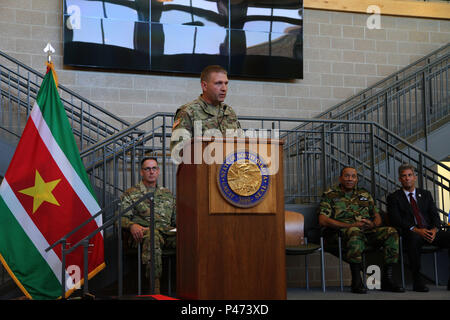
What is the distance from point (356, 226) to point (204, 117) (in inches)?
96.7

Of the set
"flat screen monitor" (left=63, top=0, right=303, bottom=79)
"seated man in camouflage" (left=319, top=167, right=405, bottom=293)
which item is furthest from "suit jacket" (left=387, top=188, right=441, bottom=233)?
"flat screen monitor" (left=63, top=0, right=303, bottom=79)

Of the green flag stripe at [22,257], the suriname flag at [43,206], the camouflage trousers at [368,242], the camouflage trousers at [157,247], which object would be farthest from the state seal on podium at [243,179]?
the camouflage trousers at [368,242]

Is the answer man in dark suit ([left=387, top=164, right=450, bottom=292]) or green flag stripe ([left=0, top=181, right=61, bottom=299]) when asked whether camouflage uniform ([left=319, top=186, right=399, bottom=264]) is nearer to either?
man in dark suit ([left=387, top=164, right=450, bottom=292])

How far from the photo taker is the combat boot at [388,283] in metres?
5.30

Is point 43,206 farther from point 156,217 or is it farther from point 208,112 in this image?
point 208,112

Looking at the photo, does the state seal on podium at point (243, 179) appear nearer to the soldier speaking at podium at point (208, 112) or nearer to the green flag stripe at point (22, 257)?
the soldier speaking at podium at point (208, 112)

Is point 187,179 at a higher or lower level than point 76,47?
lower

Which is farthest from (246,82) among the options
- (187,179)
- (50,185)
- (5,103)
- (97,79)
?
(187,179)

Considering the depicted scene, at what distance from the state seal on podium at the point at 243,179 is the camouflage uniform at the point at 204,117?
0.31 m

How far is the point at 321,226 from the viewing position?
5730 millimetres

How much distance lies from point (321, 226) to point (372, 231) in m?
0.47

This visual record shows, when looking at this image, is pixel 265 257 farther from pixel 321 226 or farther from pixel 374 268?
pixel 374 268

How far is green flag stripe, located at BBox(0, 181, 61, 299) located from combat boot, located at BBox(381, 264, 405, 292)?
2.85 metres

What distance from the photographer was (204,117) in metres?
3.66
